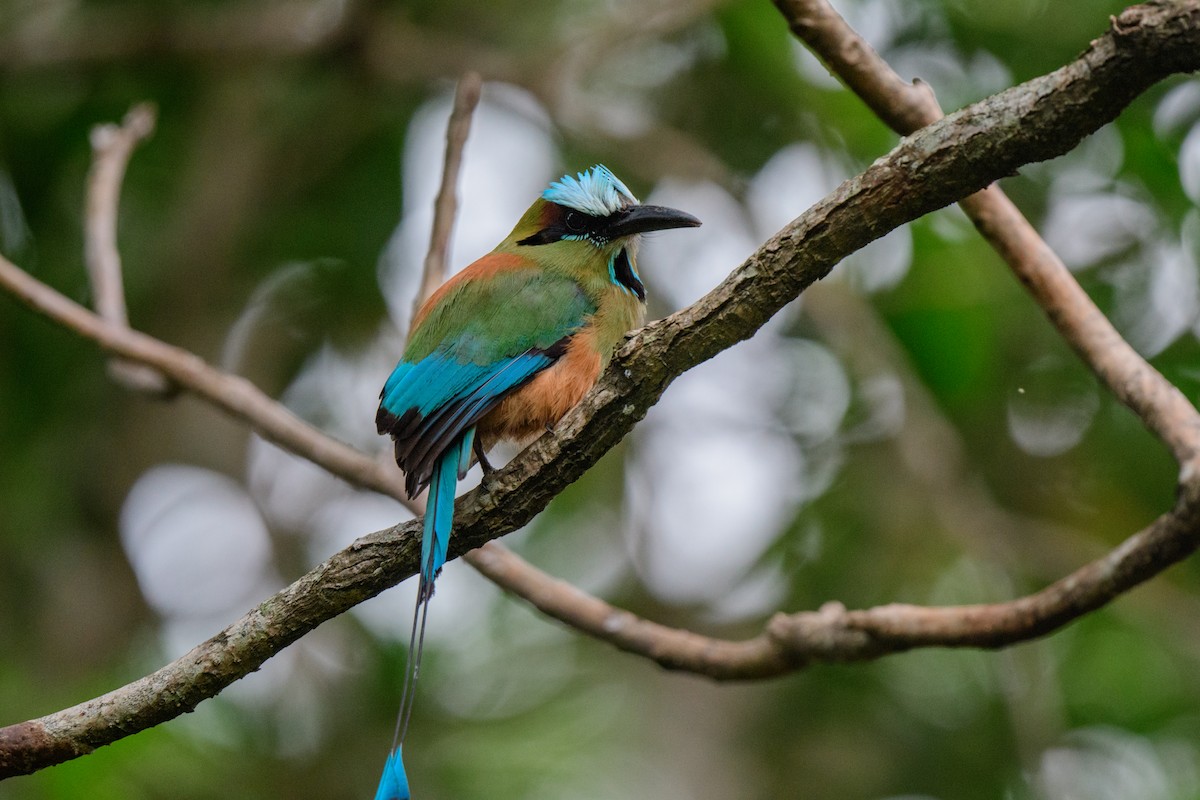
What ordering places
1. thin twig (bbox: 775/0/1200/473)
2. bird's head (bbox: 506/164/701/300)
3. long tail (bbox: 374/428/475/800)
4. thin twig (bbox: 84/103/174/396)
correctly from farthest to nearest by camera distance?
thin twig (bbox: 84/103/174/396) < bird's head (bbox: 506/164/701/300) < thin twig (bbox: 775/0/1200/473) < long tail (bbox: 374/428/475/800)

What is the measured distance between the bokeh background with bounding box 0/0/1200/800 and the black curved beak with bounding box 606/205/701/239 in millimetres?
1922

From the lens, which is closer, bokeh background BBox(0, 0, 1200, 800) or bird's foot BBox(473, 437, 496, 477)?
bird's foot BBox(473, 437, 496, 477)

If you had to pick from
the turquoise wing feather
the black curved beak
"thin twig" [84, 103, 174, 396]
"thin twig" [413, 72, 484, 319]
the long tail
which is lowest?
the long tail

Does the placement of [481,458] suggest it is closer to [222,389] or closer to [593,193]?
[593,193]

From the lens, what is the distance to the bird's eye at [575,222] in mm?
4172

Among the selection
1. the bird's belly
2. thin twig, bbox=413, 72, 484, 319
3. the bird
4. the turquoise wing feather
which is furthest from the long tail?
thin twig, bbox=413, 72, 484, 319

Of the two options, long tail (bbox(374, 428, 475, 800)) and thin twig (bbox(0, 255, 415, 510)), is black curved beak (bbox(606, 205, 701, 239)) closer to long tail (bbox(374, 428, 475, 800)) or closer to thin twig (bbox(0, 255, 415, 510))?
thin twig (bbox(0, 255, 415, 510))

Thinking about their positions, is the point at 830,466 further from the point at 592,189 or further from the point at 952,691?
the point at 592,189

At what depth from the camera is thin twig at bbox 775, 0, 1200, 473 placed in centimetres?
332

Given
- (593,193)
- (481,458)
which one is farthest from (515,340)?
(593,193)

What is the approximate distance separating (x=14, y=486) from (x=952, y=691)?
4603 millimetres

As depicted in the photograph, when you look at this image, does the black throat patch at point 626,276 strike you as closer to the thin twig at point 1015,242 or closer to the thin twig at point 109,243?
the thin twig at point 1015,242

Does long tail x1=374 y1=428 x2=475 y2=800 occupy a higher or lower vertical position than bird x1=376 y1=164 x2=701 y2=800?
lower

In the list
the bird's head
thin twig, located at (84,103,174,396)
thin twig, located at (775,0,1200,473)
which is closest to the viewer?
thin twig, located at (775,0,1200,473)
